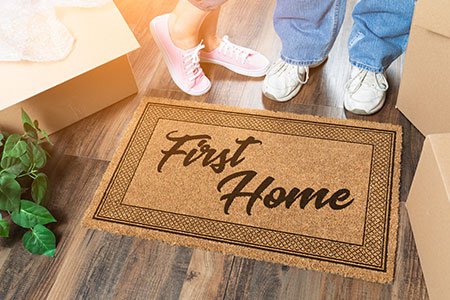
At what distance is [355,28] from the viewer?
1195 millimetres

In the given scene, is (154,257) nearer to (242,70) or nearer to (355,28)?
(242,70)

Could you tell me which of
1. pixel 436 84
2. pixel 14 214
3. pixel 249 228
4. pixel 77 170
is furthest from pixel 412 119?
pixel 14 214

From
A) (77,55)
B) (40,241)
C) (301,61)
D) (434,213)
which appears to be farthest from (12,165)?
(434,213)

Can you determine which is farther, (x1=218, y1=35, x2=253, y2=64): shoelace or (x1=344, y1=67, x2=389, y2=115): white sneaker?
(x1=218, y1=35, x2=253, y2=64): shoelace

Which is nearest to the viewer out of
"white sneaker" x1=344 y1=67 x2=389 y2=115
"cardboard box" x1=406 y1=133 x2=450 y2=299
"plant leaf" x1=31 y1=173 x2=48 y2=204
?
"cardboard box" x1=406 y1=133 x2=450 y2=299

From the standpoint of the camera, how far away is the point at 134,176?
1.17 meters

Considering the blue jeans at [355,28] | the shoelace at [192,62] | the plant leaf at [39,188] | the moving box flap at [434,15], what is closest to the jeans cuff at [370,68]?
the blue jeans at [355,28]

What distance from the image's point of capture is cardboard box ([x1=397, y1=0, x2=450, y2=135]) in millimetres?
933

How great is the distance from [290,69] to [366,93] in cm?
22

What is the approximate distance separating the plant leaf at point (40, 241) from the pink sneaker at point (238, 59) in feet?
2.34

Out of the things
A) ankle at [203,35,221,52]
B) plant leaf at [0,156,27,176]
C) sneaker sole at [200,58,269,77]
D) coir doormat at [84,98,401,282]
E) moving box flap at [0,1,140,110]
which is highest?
moving box flap at [0,1,140,110]

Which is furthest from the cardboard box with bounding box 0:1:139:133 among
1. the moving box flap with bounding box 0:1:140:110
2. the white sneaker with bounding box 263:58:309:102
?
the white sneaker with bounding box 263:58:309:102

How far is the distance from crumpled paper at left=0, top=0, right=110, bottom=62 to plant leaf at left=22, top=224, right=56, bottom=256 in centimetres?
41

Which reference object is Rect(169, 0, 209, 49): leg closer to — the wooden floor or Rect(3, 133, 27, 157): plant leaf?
the wooden floor
